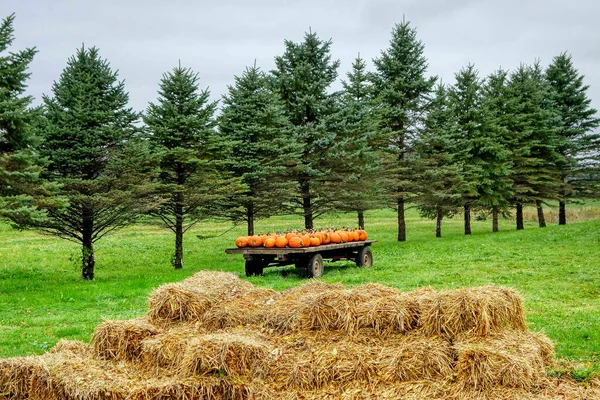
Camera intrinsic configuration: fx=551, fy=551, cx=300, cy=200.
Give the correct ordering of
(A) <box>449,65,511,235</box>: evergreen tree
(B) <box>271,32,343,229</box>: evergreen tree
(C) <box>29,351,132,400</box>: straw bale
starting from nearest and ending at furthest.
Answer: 1. (C) <box>29,351,132,400</box>: straw bale
2. (B) <box>271,32,343,229</box>: evergreen tree
3. (A) <box>449,65,511,235</box>: evergreen tree

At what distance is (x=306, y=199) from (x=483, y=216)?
19394 millimetres

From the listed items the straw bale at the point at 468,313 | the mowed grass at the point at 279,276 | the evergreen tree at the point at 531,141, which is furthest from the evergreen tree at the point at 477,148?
the straw bale at the point at 468,313

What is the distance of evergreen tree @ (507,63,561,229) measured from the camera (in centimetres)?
3606

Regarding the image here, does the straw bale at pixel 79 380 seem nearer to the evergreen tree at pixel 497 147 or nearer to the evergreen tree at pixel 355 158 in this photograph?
the evergreen tree at pixel 355 158

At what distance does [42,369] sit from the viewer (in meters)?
5.84

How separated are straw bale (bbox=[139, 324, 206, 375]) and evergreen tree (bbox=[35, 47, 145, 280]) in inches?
459

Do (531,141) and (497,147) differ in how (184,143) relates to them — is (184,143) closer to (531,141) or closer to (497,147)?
(497,147)

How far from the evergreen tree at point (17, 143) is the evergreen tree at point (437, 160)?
20.0m

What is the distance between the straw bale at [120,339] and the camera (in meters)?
6.38

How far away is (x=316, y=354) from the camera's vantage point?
19.0ft

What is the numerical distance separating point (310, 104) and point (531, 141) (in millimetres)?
18531

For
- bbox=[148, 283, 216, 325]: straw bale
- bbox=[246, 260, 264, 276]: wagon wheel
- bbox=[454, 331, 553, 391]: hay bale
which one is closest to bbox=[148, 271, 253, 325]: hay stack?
bbox=[148, 283, 216, 325]: straw bale

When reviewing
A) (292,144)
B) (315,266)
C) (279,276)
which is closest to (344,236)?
(315,266)

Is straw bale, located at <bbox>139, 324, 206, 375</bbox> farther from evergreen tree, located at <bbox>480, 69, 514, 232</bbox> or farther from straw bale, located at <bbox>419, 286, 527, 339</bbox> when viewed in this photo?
evergreen tree, located at <bbox>480, 69, 514, 232</bbox>
